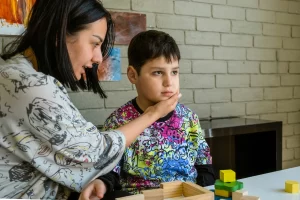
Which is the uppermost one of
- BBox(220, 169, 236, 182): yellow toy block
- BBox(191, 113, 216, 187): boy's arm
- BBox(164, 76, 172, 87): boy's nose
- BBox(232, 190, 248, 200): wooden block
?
BBox(164, 76, 172, 87): boy's nose

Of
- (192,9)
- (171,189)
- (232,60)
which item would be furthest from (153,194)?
(232,60)

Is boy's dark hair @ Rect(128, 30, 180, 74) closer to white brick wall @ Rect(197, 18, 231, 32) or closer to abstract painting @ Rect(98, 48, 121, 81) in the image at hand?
abstract painting @ Rect(98, 48, 121, 81)

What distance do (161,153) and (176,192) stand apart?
39cm

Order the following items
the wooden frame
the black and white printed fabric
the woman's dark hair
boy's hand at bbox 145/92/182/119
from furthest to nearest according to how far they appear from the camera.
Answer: boy's hand at bbox 145/92/182/119 < the woman's dark hair < the black and white printed fabric < the wooden frame

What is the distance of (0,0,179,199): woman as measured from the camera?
0.73 metres

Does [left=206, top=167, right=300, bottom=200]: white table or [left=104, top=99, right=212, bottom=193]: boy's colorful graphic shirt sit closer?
[left=206, top=167, right=300, bottom=200]: white table

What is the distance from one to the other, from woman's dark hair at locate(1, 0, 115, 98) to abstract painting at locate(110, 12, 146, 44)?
774 millimetres

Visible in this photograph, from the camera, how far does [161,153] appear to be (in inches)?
43.1

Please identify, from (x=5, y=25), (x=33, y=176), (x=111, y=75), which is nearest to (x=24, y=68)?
(x=33, y=176)

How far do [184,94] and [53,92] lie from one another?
123 cm

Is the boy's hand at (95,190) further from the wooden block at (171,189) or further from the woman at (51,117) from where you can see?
the wooden block at (171,189)

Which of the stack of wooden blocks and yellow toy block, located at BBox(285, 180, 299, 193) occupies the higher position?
the stack of wooden blocks

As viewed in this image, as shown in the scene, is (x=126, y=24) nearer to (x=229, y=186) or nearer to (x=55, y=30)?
(x=55, y=30)

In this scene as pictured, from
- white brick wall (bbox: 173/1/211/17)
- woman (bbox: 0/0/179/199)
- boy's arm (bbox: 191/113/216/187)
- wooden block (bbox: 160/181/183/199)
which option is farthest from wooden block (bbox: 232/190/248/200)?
white brick wall (bbox: 173/1/211/17)
